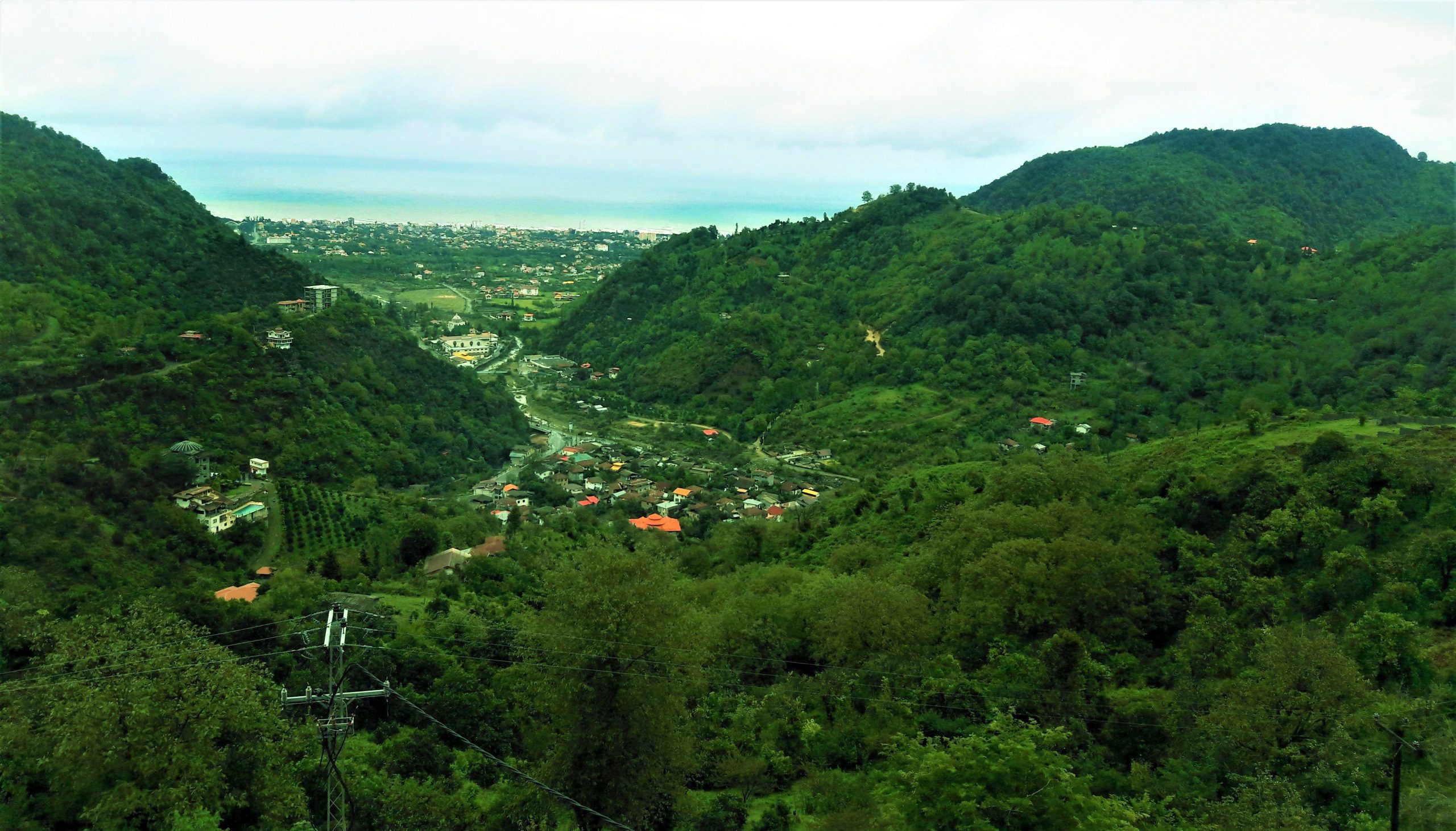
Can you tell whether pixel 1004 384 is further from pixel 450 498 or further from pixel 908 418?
pixel 450 498

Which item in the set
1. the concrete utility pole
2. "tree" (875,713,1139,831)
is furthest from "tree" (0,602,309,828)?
"tree" (875,713,1139,831)

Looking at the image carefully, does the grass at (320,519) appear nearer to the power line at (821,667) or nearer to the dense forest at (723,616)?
the dense forest at (723,616)

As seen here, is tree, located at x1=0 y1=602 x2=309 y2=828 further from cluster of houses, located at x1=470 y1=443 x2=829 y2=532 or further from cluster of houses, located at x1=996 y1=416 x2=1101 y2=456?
cluster of houses, located at x1=996 y1=416 x2=1101 y2=456

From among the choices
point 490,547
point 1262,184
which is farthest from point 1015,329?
point 1262,184

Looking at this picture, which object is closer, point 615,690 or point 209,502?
point 615,690

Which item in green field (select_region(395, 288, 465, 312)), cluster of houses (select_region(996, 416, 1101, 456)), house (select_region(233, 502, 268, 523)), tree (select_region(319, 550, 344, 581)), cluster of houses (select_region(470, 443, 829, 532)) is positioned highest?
green field (select_region(395, 288, 465, 312))

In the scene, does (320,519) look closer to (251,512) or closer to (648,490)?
(251,512)
